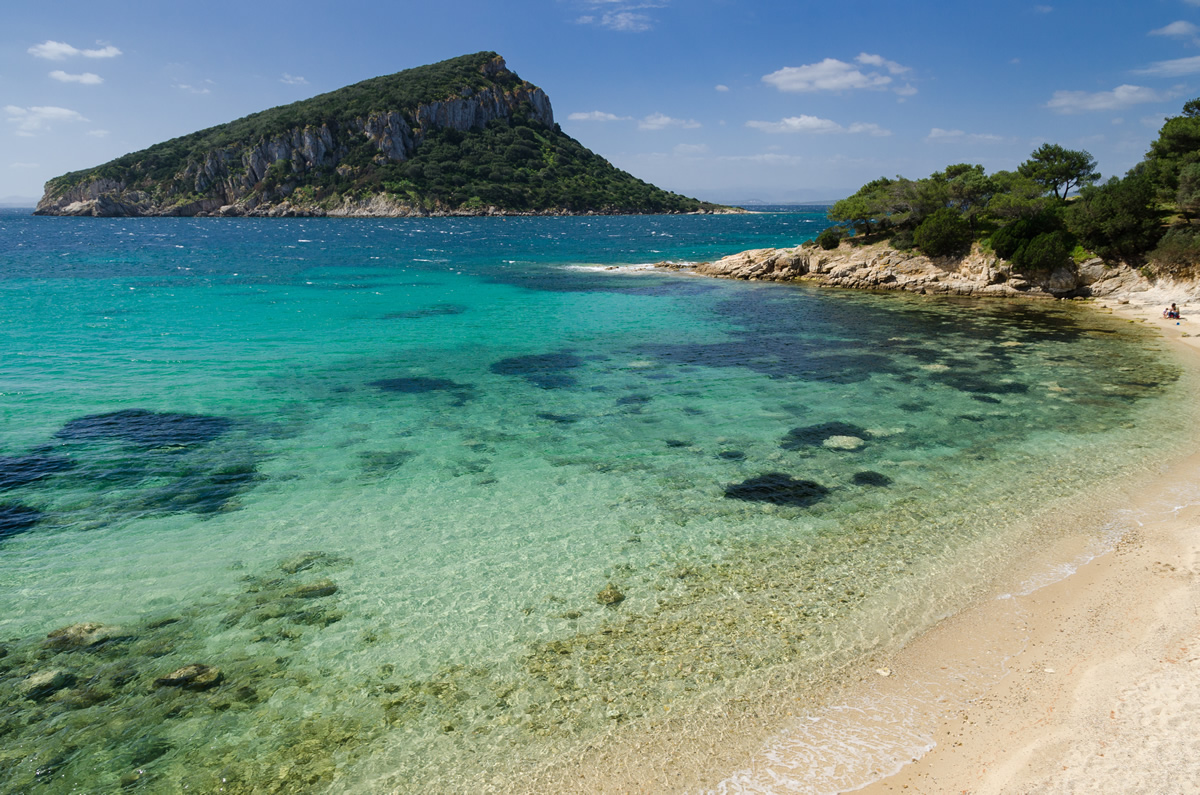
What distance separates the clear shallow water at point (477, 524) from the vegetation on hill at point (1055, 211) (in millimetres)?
16691

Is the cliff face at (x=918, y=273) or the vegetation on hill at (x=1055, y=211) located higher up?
the vegetation on hill at (x=1055, y=211)

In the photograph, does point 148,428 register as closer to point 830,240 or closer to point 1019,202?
point 1019,202

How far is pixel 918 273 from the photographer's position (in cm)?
5497

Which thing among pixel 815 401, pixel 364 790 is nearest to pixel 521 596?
pixel 364 790

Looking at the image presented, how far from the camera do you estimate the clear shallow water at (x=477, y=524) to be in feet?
29.2

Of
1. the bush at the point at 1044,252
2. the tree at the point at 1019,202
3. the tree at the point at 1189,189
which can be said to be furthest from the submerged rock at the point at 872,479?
the tree at the point at 1019,202

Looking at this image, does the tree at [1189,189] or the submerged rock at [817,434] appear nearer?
the submerged rock at [817,434]

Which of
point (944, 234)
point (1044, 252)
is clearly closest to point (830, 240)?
point (944, 234)

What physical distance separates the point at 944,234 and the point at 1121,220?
39.2 feet

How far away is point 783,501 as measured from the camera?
15.6 meters

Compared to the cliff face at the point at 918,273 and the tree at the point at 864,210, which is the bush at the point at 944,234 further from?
the tree at the point at 864,210

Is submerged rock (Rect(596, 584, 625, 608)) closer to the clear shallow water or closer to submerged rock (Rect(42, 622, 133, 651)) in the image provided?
the clear shallow water

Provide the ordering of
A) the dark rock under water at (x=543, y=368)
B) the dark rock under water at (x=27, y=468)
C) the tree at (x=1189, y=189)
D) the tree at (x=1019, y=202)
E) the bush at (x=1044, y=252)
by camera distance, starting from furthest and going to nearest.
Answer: the tree at (x=1019, y=202), the bush at (x=1044, y=252), the tree at (x=1189, y=189), the dark rock under water at (x=543, y=368), the dark rock under water at (x=27, y=468)

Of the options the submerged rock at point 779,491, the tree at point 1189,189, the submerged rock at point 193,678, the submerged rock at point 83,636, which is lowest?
the submerged rock at point 193,678
